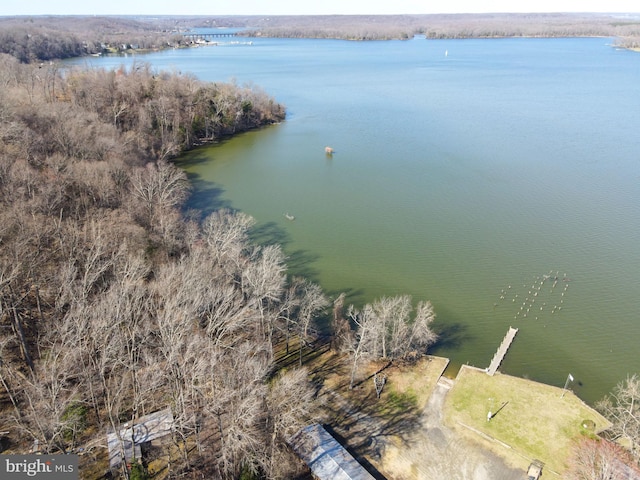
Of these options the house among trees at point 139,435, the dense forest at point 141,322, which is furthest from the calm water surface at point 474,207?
the house among trees at point 139,435

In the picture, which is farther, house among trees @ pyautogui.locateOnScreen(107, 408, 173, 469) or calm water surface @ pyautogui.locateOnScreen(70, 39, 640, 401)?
calm water surface @ pyautogui.locateOnScreen(70, 39, 640, 401)

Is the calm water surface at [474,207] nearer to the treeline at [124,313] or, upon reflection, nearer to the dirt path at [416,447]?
the dirt path at [416,447]

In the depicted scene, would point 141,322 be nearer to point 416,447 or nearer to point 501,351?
point 416,447

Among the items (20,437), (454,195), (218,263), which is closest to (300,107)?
(454,195)

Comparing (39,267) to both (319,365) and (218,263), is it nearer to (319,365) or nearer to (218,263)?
(218,263)

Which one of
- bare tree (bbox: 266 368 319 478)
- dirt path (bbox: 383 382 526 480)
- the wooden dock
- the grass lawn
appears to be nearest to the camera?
bare tree (bbox: 266 368 319 478)

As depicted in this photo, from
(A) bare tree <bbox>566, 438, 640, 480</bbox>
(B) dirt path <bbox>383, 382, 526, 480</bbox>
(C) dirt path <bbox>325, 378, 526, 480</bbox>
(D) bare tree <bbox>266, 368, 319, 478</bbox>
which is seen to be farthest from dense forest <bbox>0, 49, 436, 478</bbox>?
(A) bare tree <bbox>566, 438, 640, 480</bbox>

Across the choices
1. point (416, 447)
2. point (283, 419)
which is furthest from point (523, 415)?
point (283, 419)

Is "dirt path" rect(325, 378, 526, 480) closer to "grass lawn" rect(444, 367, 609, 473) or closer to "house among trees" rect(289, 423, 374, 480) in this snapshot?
"grass lawn" rect(444, 367, 609, 473)
